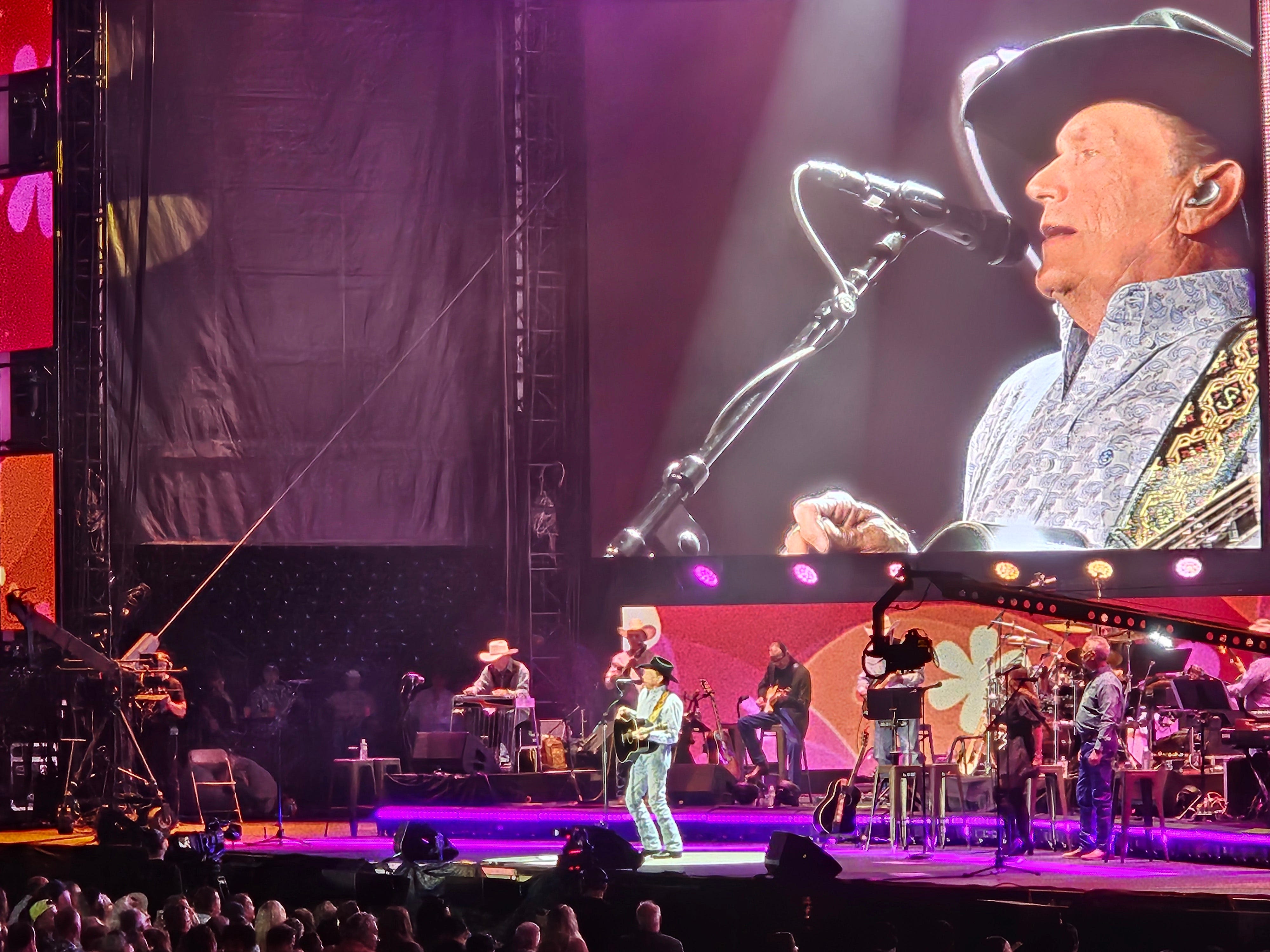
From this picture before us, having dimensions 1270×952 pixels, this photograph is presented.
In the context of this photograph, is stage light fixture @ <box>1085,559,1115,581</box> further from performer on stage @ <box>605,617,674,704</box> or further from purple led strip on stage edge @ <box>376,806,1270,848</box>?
performer on stage @ <box>605,617,674,704</box>

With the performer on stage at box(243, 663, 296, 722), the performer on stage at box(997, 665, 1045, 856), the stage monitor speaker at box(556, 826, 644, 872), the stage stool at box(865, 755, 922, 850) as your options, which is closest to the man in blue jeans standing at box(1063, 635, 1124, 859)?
the performer on stage at box(997, 665, 1045, 856)

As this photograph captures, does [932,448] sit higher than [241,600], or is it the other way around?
[932,448]

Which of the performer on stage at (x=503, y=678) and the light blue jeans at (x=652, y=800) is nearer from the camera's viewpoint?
the light blue jeans at (x=652, y=800)

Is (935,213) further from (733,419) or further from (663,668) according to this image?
(663,668)

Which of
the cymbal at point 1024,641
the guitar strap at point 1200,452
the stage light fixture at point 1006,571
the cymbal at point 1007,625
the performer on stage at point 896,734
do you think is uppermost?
the guitar strap at point 1200,452

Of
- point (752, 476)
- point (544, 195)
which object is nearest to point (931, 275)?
point (752, 476)

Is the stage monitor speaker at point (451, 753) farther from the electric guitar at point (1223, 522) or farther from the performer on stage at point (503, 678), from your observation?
the electric guitar at point (1223, 522)

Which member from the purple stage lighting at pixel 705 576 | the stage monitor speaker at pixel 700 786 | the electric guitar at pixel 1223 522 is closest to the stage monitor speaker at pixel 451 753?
the stage monitor speaker at pixel 700 786

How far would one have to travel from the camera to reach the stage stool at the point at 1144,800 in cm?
1227

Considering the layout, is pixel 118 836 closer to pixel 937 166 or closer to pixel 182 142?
pixel 182 142

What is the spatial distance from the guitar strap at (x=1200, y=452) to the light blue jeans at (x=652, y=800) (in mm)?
6260

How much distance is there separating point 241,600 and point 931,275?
811cm

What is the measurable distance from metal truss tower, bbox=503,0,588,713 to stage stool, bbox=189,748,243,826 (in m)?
3.22

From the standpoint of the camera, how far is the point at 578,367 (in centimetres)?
1802
